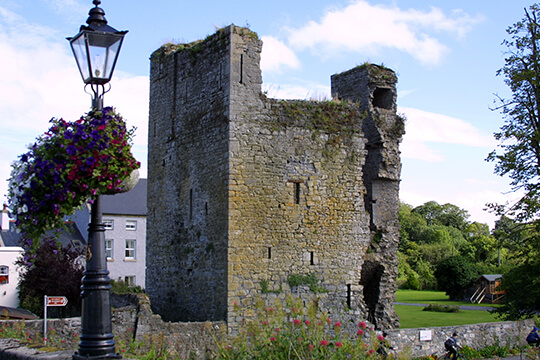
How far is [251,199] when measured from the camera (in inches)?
588

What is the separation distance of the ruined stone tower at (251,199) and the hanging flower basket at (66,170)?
857 cm

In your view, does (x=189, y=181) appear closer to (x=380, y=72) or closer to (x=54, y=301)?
(x=54, y=301)

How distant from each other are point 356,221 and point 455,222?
77.4 meters

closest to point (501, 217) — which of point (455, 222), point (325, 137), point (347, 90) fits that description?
point (347, 90)

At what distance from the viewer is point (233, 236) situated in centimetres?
1462

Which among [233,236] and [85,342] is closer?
[85,342]

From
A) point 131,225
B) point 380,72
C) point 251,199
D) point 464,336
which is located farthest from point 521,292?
point 131,225

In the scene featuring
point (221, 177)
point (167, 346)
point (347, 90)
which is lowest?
point (167, 346)

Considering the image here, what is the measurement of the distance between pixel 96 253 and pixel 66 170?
→ 2.88 feet

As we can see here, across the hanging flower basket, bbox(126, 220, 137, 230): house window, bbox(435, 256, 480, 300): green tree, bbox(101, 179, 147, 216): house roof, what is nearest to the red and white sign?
the hanging flower basket

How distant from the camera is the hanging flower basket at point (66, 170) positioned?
5922 millimetres

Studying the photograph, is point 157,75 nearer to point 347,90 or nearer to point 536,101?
point 347,90

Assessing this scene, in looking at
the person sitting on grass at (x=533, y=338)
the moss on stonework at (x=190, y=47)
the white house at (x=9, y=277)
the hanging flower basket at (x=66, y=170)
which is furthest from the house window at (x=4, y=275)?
the hanging flower basket at (x=66, y=170)

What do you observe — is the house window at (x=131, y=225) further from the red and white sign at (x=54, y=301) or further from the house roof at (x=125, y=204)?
the red and white sign at (x=54, y=301)
